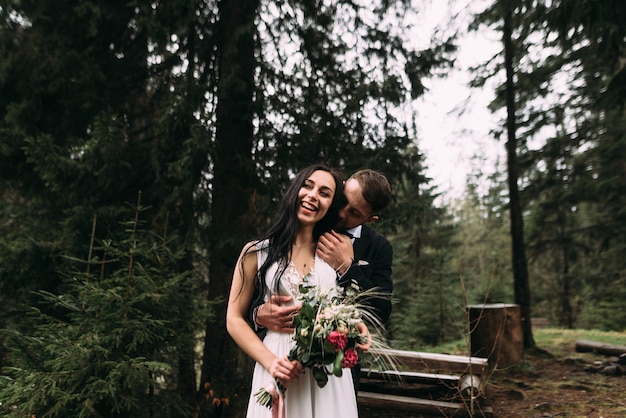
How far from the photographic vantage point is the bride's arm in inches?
72.6

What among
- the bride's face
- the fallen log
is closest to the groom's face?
the bride's face

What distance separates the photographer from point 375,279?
244 centimetres

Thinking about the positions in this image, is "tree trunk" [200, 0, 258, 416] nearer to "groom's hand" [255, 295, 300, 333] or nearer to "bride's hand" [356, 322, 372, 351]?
"groom's hand" [255, 295, 300, 333]

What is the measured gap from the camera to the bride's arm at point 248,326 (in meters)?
1.84

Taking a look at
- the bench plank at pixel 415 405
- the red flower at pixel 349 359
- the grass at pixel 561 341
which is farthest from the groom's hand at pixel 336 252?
the grass at pixel 561 341

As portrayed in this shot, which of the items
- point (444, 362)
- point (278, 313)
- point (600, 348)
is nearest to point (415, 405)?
point (444, 362)

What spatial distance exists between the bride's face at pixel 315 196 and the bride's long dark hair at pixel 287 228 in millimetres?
29

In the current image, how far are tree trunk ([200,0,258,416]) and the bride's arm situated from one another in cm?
346

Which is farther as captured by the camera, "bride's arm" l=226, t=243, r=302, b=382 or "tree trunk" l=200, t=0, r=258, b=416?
"tree trunk" l=200, t=0, r=258, b=416

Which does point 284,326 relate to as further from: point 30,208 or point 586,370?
point 586,370

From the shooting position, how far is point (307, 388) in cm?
199

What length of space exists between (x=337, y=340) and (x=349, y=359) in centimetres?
11

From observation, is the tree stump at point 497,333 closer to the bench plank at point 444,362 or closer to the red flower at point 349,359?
the bench plank at point 444,362

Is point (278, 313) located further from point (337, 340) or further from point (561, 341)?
point (561, 341)
